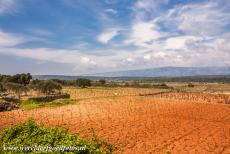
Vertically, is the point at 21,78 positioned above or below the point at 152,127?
above

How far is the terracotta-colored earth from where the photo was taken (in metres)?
15.5

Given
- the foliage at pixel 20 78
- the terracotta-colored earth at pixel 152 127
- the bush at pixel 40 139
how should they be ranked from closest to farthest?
the bush at pixel 40 139, the terracotta-colored earth at pixel 152 127, the foliage at pixel 20 78

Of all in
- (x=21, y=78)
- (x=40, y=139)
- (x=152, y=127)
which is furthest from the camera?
(x=21, y=78)

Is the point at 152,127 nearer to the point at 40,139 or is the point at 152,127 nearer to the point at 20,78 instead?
the point at 40,139

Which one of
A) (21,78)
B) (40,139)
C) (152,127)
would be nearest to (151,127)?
(152,127)

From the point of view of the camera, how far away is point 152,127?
20406 millimetres

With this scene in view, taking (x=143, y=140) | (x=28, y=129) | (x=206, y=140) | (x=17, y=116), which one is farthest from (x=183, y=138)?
(x=17, y=116)

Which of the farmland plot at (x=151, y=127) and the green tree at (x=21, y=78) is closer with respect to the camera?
the farmland plot at (x=151, y=127)

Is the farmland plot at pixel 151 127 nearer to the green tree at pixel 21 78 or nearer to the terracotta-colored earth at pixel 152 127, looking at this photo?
the terracotta-colored earth at pixel 152 127

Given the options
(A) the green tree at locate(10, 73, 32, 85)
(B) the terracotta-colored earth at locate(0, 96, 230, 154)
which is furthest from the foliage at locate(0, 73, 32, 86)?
(B) the terracotta-colored earth at locate(0, 96, 230, 154)

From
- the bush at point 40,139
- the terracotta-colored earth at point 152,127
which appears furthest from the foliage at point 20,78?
the bush at point 40,139

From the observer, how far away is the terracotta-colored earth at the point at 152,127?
50.7ft

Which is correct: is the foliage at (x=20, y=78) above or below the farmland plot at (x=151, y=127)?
above

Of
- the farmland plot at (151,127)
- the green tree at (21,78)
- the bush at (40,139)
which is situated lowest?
the farmland plot at (151,127)
